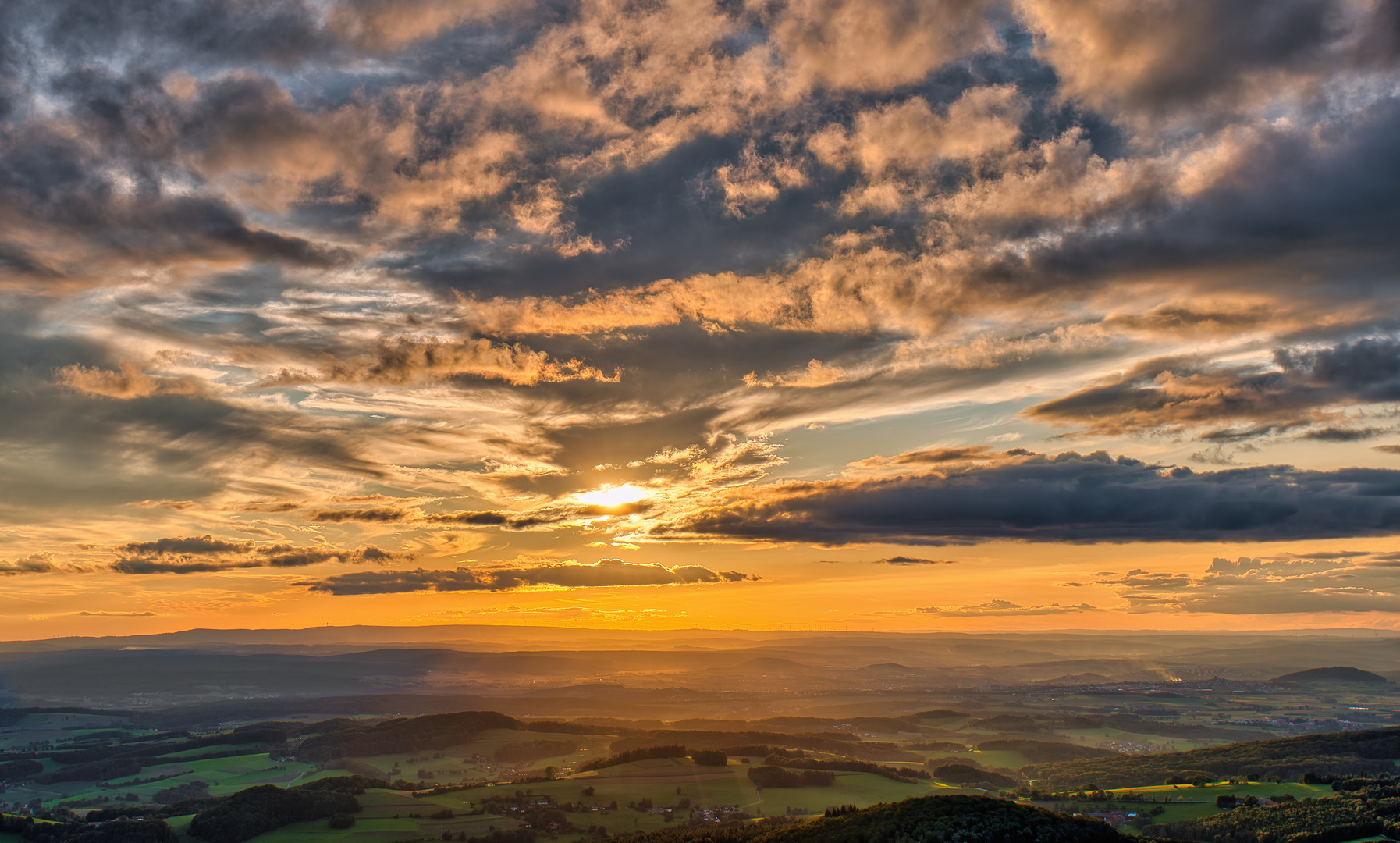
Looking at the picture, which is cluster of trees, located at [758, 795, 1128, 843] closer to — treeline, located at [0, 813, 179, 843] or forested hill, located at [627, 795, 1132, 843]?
forested hill, located at [627, 795, 1132, 843]

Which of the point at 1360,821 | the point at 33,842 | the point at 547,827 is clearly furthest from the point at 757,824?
the point at 33,842

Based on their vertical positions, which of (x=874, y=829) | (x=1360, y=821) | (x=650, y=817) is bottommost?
(x=650, y=817)

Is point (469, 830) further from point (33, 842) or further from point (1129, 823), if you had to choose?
point (1129, 823)

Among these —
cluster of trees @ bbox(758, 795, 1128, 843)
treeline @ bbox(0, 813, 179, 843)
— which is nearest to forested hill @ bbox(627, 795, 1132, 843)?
cluster of trees @ bbox(758, 795, 1128, 843)

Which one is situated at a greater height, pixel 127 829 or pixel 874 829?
pixel 874 829

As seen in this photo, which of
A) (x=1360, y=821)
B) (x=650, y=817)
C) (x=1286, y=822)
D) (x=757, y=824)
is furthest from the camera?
(x=650, y=817)

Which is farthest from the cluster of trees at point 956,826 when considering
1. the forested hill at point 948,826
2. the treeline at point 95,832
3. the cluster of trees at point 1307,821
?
the treeline at point 95,832
